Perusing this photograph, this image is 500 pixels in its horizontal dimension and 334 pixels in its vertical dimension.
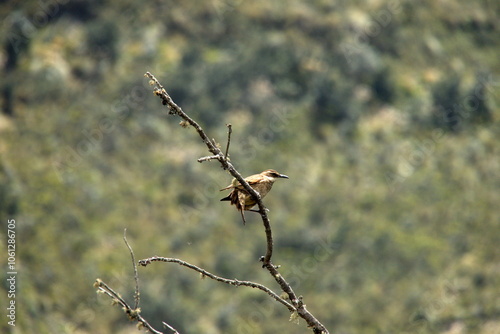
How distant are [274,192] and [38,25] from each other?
21.0 metres

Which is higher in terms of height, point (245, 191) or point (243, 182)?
point (245, 191)

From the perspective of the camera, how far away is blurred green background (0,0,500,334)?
39625 mm

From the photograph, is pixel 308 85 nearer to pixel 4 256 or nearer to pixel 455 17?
pixel 455 17

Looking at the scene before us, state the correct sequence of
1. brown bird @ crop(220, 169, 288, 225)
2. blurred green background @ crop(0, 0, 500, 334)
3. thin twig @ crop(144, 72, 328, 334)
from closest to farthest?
thin twig @ crop(144, 72, 328, 334) → brown bird @ crop(220, 169, 288, 225) → blurred green background @ crop(0, 0, 500, 334)

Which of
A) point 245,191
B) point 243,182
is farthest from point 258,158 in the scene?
point 243,182

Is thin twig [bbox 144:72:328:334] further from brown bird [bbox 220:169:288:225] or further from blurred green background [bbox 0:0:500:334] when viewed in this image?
blurred green background [bbox 0:0:500:334]

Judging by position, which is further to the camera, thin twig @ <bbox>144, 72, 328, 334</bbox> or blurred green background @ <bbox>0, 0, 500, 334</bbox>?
blurred green background @ <bbox>0, 0, 500, 334</bbox>

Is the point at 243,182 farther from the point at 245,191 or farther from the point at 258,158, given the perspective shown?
the point at 258,158

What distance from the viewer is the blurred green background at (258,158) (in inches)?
1560

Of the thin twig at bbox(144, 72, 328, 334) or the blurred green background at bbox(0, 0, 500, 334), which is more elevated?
the blurred green background at bbox(0, 0, 500, 334)

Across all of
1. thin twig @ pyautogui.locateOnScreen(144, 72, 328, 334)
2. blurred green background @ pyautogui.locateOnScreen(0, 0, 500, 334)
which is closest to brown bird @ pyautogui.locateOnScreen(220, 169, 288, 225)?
thin twig @ pyautogui.locateOnScreen(144, 72, 328, 334)

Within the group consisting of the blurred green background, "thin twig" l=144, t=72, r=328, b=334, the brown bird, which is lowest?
"thin twig" l=144, t=72, r=328, b=334

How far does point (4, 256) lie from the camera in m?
35.1

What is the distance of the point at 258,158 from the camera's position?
161 ft
